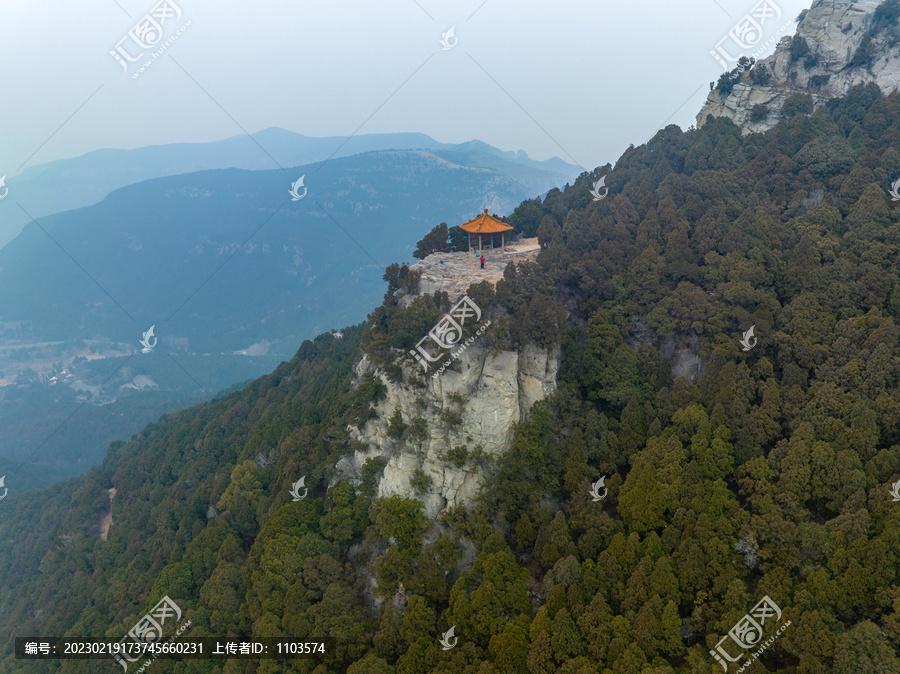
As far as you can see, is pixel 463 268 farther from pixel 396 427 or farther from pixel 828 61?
pixel 828 61

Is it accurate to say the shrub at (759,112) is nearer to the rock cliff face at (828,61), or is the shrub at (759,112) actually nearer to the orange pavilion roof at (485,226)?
the rock cliff face at (828,61)

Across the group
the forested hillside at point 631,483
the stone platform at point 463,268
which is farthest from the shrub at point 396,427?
the stone platform at point 463,268

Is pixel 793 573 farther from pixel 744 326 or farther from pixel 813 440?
pixel 744 326

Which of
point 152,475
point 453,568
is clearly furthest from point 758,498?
point 152,475

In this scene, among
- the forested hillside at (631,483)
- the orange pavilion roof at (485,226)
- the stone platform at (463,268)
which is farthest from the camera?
the orange pavilion roof at (485,226)

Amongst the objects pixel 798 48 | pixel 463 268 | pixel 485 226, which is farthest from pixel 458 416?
pixel 798 48

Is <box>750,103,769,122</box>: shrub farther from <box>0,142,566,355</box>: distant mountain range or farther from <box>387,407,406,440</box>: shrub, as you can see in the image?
<box>0,142,566,355</box>: distant mountain range
